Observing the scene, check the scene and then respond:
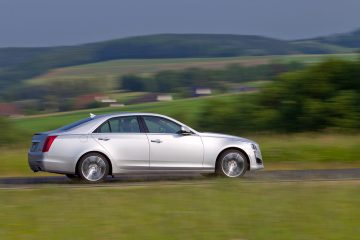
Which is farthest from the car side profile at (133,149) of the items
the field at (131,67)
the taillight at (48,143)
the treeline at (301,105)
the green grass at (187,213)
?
the field at (131,67)

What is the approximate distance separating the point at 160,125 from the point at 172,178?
1.21 metres

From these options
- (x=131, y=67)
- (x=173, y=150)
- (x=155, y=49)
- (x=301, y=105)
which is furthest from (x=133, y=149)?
(x=155, y=49)

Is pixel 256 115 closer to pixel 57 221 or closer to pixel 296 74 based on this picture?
pixel 296 74

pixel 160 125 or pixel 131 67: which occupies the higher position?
pixel 131 67

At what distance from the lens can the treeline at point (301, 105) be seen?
36.7 metres

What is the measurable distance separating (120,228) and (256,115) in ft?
102

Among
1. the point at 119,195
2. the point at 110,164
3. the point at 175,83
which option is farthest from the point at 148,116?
the point at 175,83

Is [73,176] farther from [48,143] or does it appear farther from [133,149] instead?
[133,149]

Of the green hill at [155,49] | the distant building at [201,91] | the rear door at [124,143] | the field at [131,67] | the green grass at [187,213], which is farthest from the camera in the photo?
the green hill at [155,49]

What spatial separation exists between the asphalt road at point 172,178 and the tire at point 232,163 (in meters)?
0.21

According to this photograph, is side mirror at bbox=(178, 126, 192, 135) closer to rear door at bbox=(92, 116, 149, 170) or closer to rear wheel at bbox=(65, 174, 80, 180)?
rear door at bbox=(92, 116, 149, 170)

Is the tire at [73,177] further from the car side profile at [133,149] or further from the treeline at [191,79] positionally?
the treeline at [191,79]

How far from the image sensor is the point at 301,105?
38.6 meters

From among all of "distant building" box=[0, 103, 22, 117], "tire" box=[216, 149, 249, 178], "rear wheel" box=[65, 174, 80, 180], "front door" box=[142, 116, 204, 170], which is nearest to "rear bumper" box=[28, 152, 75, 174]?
"rear wheel" box=[65, 174, 80, 180]
